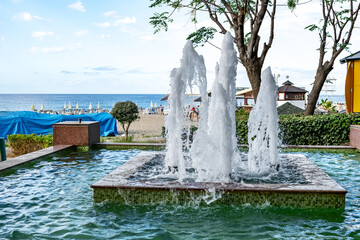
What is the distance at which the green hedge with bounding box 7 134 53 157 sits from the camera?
11609 mm

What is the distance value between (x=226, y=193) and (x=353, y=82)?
12.3m

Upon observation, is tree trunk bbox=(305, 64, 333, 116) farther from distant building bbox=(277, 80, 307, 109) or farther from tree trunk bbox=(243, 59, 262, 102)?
distant building bbox=(277, 80, 307, 109)

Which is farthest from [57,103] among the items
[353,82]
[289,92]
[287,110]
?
[353,82]

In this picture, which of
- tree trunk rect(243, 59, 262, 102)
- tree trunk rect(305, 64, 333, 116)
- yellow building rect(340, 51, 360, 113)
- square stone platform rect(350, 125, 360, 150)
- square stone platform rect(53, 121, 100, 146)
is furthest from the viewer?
tree trunk rect(305, 64, 333, 116)

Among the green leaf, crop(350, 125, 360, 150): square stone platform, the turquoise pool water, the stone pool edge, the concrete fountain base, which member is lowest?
the turquoise pool water

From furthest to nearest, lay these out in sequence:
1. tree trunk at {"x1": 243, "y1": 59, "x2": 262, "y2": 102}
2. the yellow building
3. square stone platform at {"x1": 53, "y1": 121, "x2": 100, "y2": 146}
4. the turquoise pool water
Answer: tree trunk at {"x1": 243, "y1": 59, "x2": 262, "y2": 102} < the yellow building < square stone platform at {"x1": 53, "y1": 121, "x2": 100, "y2": 146} < the turquoise pool water

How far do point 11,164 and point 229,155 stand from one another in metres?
5.03

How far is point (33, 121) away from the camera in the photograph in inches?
698

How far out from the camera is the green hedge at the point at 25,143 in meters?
11.6

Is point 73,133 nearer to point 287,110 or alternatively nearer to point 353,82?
point 353,82

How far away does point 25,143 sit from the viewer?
11750 mm

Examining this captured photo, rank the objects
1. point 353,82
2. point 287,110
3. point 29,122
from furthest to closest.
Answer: point 287,110 < point 29,122 < point 353,82

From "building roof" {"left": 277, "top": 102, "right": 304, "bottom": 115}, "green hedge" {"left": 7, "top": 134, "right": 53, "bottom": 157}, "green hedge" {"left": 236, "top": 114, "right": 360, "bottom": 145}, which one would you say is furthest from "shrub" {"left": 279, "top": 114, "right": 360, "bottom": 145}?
"green hedge" {"left": 7, "top": 134, "right": 53, "bottom": 157}

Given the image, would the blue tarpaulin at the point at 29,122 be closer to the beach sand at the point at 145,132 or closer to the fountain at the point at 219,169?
the beach sand at the point at 145,132
